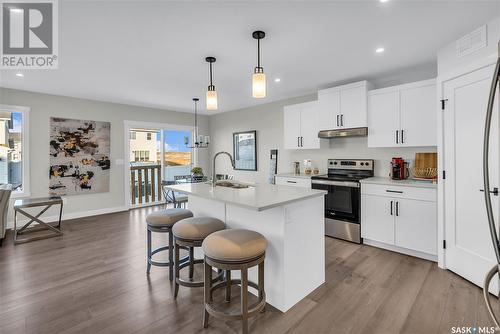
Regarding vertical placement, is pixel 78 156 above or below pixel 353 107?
below

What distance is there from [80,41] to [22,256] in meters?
2.76

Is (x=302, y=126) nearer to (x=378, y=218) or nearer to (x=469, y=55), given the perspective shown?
(x=378, y=218)

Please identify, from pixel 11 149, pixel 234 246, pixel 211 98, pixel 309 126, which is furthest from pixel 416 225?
pixel 11 149

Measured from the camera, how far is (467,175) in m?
2.47

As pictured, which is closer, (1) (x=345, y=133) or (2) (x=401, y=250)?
(2) (x=401, y=250)

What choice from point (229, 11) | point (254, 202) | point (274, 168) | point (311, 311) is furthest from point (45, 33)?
point (274, 168)

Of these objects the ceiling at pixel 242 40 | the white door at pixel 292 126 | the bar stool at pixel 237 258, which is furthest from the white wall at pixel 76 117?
the bar stool at pixel 237 258

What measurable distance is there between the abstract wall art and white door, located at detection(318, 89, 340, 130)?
4.40m

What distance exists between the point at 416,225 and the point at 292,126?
2.55 metres

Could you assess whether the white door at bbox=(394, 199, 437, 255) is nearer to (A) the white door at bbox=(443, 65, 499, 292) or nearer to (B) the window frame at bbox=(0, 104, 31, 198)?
(A) the white door at bbox=(443, 65, 499, 292)

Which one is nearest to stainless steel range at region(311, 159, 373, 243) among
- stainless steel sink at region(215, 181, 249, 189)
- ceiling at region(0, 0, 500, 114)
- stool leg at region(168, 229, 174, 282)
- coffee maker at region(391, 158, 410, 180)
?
coffee maker at region(391, 158, 410, 180)

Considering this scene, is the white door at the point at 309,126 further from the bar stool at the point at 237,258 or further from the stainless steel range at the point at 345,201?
the bar stool at the point at 237,258

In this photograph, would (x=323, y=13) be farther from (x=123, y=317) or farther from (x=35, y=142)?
(x=35, y=142)

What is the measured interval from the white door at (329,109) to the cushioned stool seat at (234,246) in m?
2.79
